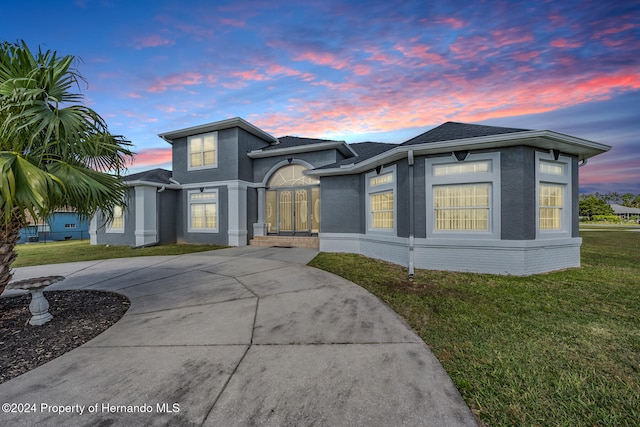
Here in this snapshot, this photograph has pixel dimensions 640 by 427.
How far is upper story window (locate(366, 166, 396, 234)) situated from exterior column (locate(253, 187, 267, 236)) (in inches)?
251

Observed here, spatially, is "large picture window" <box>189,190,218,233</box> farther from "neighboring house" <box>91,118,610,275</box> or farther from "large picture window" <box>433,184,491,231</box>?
"large picture window" <box>433,184,491,231</box>

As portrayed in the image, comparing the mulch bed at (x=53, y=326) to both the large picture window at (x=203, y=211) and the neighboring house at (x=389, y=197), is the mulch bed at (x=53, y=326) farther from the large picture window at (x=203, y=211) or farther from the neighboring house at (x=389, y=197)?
the large picture window at (x=203, y=211)

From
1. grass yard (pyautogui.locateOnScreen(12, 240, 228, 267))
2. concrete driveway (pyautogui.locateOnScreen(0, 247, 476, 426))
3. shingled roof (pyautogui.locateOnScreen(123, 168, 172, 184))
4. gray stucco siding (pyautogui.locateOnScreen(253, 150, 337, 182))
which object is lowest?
grass yard (pyautogui.locateOnScreen(12, 240, 228, 267))

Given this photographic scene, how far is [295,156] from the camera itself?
1325 cm

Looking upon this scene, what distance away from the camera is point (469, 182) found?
7.22m

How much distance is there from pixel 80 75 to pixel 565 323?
867 centimetres

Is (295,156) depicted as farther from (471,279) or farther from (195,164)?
(471,279)

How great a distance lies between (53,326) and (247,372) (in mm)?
3483

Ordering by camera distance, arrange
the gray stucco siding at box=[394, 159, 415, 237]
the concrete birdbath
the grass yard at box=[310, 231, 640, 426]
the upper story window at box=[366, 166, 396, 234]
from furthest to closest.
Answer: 1. the upper story window at box=[366, 166, 396, 234]
2. the gray stucco siding at box=[394, 159, 415, 237]
3. the concrete birdbath
4. the grass yard at box=[310, 231, 640, 426]

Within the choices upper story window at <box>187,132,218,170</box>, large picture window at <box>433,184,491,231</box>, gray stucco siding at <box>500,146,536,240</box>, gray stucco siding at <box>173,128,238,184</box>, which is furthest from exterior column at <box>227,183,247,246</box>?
gray stucco siding at <box>500,146,536,240</box>

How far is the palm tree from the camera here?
9.15ft

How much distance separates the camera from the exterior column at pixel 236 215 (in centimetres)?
1295

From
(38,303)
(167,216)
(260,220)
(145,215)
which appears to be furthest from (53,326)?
(167,216)

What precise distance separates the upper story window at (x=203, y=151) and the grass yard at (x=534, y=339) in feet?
36.3
